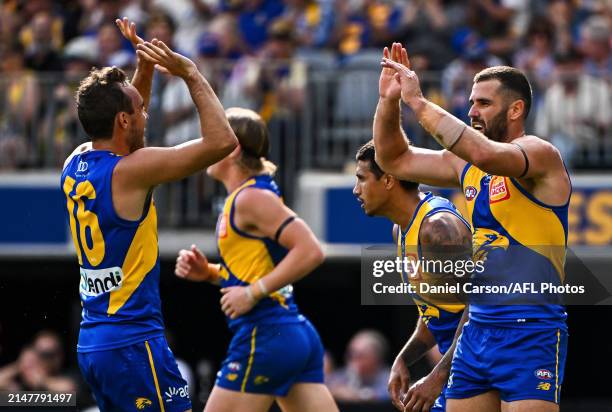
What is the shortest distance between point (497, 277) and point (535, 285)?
0.20 meters

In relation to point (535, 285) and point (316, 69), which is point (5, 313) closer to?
point (316, 69)

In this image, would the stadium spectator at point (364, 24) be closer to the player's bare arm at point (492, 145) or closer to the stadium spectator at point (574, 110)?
the stadium spectator at point (574, 110)

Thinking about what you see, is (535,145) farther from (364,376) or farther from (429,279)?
(364,376)

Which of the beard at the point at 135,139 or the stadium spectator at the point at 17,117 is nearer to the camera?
the beard at the point at 135,139

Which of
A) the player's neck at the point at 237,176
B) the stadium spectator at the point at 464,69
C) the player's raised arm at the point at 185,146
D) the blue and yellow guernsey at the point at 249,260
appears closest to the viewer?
the player's raised arm at the point at 185,146

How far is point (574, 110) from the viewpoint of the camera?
1162 centimetres

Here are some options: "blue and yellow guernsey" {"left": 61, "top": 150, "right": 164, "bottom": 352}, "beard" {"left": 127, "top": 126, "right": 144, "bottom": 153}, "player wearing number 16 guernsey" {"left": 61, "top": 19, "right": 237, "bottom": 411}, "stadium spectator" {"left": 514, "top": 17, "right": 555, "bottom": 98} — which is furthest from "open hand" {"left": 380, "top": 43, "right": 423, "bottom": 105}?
"stadium spectator" {"left": 514, "top": 17, "right": 555, "bottom": 98}

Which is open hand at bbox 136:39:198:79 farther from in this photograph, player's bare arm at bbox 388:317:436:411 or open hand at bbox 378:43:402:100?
player's bare arm at bbox 388:317:436:411

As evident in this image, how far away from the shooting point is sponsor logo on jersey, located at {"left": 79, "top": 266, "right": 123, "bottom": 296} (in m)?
5.97

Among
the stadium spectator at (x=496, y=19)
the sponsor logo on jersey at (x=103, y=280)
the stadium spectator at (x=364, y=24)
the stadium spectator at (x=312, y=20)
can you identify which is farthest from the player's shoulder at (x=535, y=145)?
the stadium spectator at (x=312, y=20)

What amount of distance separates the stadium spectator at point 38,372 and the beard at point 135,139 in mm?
5211

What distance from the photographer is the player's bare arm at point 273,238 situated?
7.15 metres

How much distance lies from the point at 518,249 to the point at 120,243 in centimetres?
207

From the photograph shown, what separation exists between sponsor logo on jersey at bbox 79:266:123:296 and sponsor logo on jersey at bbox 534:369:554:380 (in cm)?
221
